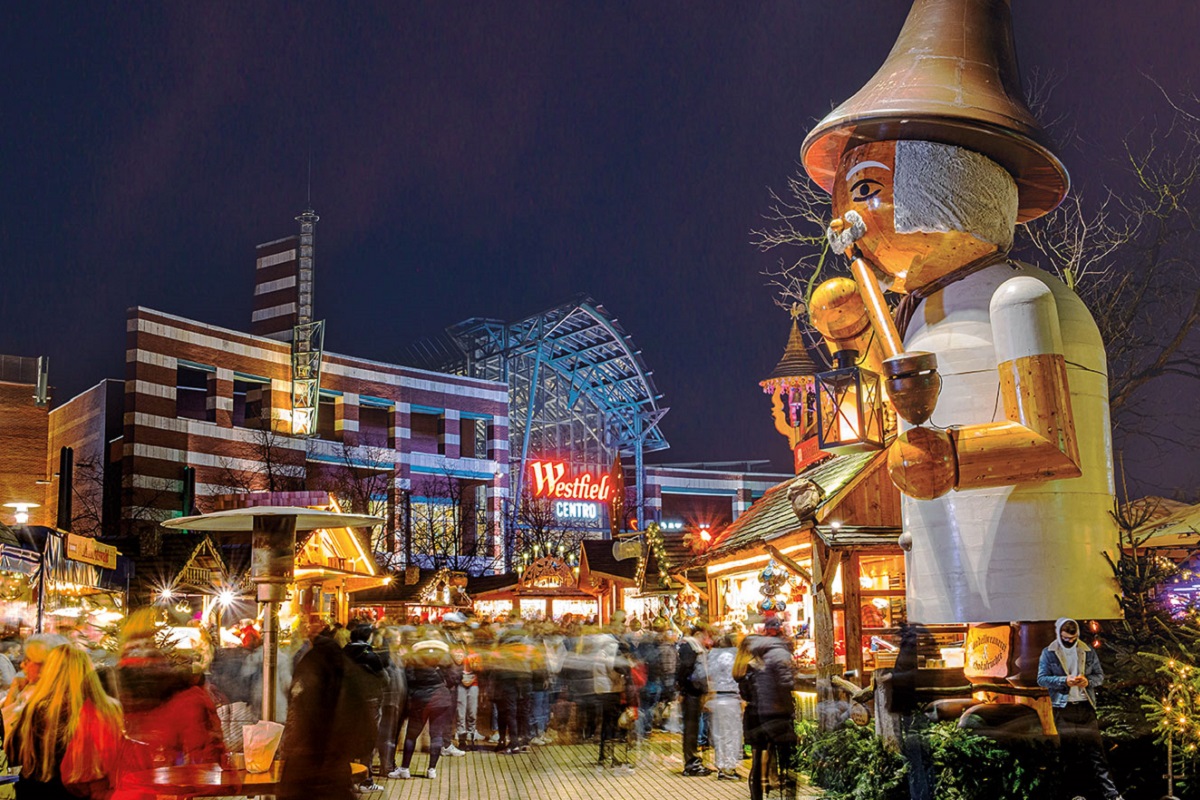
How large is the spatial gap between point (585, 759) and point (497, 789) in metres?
3.14

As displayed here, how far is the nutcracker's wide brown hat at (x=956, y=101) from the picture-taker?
714 centimetres

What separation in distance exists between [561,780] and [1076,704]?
8139mm

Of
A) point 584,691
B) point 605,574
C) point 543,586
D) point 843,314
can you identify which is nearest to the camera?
point 843,314

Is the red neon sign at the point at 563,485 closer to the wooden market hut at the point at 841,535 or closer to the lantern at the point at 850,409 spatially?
the wooden market hut at the point at 841,535

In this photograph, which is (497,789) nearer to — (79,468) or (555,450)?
(79,468)

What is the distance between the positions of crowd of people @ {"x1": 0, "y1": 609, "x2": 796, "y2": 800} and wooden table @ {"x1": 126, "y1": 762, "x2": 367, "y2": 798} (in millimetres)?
151

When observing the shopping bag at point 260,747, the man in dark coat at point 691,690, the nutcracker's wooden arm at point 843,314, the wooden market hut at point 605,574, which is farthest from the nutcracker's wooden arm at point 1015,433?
the wooden market hut at point 605,574

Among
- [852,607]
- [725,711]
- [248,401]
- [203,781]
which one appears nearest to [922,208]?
[852,607]

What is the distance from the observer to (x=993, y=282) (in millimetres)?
7348

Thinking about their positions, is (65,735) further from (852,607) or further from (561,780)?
(561,780)

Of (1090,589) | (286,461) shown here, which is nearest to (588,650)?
(1090,589)

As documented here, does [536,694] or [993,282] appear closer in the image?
[993,282]

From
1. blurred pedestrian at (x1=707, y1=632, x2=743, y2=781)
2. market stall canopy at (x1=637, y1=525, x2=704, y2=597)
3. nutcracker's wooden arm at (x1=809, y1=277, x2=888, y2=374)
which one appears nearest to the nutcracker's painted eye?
nutcracker's wooden arm at (x1=809, y1=277, x2=888, y2=374)

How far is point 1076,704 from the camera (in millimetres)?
7355
